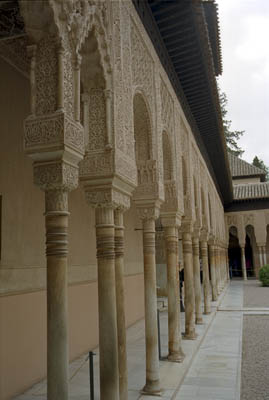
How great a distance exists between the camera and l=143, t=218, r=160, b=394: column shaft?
558 centimetres

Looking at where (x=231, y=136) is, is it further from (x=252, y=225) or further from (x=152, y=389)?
(x=152, y=389)

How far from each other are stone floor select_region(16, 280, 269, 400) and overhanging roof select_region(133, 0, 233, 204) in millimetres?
5440

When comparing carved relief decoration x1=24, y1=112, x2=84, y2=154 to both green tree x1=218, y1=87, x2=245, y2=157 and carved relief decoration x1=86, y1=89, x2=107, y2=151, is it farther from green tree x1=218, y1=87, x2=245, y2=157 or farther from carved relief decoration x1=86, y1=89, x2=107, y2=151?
green tree x1=218, y1=87, x2=245, y2=157

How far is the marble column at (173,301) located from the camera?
7.12 m

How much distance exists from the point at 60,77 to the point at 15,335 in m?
3.84

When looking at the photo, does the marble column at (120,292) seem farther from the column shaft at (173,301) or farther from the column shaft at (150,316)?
the column shaft at (173,301)

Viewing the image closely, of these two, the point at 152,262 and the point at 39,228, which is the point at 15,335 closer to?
the point at 39,228

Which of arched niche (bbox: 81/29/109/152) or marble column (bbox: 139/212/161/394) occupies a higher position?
arched niche (bbox: 81/29/109/152)

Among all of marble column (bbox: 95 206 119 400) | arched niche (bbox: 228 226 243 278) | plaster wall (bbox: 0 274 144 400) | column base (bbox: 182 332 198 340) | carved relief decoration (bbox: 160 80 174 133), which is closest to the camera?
marble column (bbox: 95 206 119 400)

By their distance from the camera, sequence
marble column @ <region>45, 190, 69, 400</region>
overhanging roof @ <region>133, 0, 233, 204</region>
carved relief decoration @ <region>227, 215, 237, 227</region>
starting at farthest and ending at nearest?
carved relief decoration @ <region>227, 215, 237, 227</region> → overhanging roof @ <region>133, 0, 233, 204</region> → marble column @ <region>45, 190, 69, 400</region>

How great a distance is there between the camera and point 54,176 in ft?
11.1

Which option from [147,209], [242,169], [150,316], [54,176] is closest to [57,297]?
[54,176]

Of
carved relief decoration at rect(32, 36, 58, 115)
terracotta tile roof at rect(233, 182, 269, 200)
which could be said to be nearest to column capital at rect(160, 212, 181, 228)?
carved relief decoration at rect(32, 36, 58, 115)

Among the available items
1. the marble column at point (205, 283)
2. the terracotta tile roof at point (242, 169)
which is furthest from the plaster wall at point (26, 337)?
the terracotta tile roof at point (242, 169)
